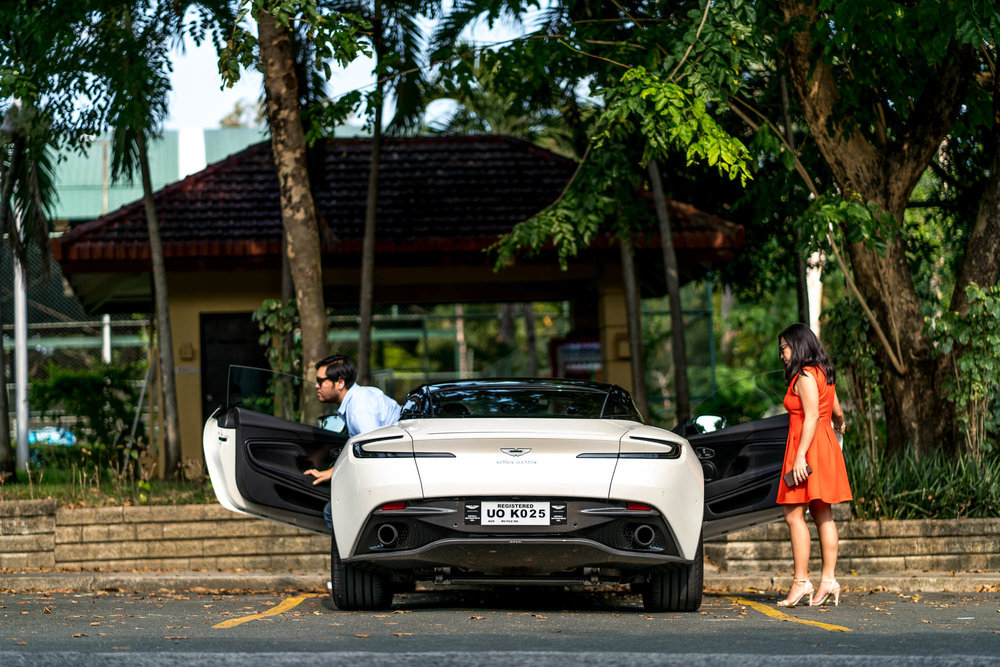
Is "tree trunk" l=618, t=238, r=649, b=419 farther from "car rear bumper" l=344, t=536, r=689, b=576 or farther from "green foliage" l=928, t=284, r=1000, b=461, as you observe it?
"car rear bumper" l=344, t=536, r=689, b=576

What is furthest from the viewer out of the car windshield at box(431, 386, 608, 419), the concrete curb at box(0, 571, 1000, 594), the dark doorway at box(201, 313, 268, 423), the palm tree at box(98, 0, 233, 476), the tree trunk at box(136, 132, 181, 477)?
the dark doorway at box(201, 313, 268, 423)

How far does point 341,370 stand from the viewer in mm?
7871

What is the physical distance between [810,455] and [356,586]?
9.05ft

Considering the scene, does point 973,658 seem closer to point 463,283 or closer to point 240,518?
point 240,518

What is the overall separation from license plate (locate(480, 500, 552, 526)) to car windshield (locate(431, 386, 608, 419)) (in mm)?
1122

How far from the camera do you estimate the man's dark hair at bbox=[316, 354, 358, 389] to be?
7.85m

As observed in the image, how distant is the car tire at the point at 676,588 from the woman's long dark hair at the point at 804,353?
131 centimetres

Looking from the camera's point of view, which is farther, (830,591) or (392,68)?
(392,68)

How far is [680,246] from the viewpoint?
51.9 feet

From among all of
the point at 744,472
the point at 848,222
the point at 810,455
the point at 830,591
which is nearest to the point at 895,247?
the point at 848,222

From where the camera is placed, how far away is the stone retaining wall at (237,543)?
→ 351 inches

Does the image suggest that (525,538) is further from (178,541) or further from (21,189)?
(21,189)

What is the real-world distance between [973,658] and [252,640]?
10.1 ft

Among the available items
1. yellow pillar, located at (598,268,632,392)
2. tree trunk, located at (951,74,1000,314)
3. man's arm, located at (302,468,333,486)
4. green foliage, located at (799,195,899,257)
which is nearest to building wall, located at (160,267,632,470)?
yellow pillar, located at (598,268,632,392)
